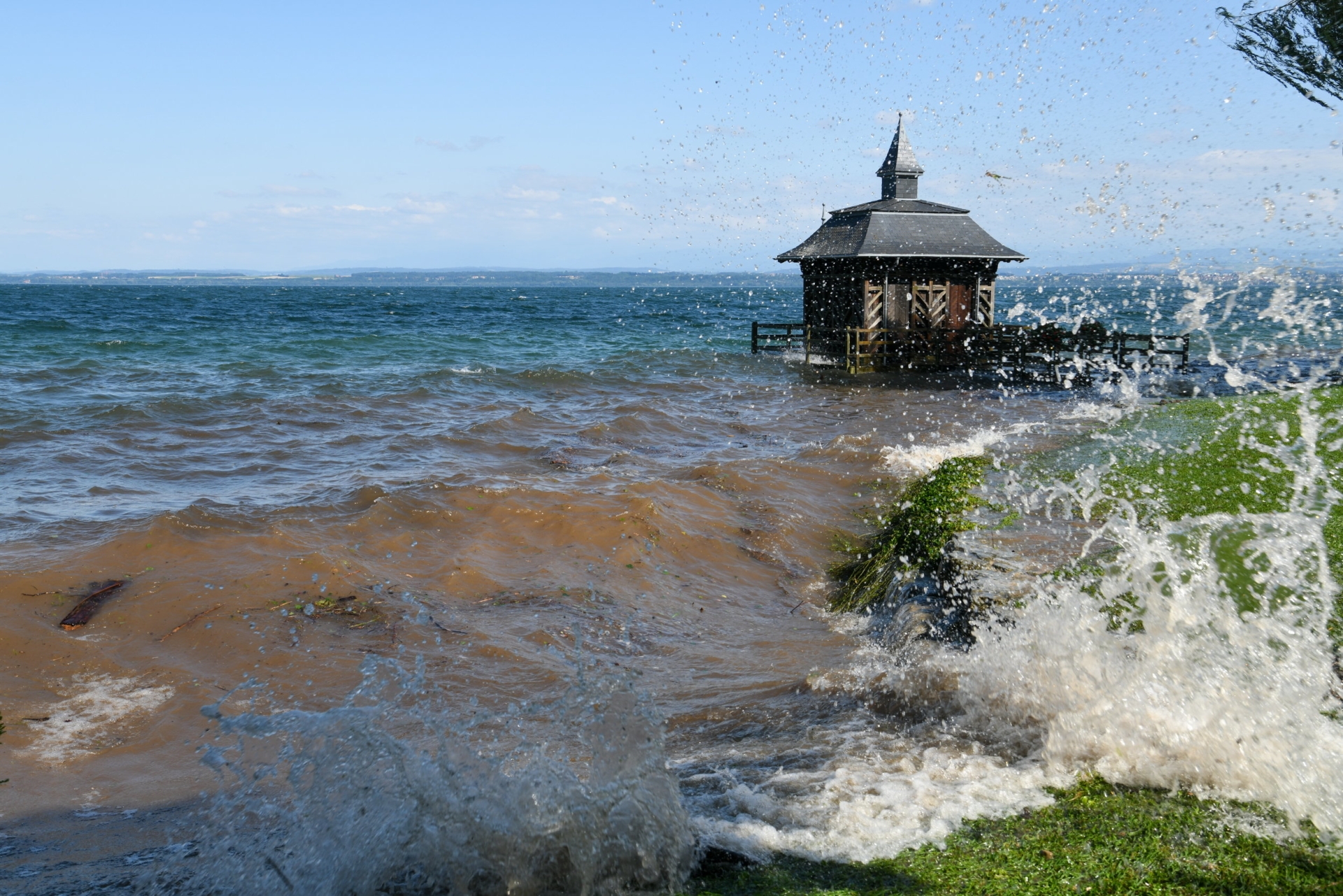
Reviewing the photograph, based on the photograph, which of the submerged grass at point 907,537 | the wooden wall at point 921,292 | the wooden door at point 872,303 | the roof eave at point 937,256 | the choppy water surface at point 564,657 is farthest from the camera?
the wooden door at point 872,303

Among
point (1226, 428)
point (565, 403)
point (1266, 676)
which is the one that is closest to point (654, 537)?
point (1266, 676)

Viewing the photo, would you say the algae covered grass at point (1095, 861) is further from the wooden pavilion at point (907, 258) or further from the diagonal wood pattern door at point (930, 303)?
the diagonal wood pattern door at point (930, 303)

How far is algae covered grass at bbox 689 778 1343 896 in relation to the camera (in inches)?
126

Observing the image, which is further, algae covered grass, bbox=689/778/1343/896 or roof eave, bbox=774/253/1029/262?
roof eave, bbox=774/253/1029/262

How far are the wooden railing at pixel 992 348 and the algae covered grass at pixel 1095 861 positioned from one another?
78.9 feet

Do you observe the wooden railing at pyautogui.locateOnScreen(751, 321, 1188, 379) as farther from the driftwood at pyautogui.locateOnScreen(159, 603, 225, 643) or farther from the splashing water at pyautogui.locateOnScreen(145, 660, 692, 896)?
the splashing water at pyautogui.locateOnScreen(145, 660, 692, 896)

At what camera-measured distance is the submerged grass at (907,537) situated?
810cm

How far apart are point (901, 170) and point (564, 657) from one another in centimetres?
2576

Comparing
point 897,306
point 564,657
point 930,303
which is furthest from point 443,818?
point 930,303

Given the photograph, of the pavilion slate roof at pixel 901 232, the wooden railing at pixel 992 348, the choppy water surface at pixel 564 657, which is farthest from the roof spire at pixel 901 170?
the choppy water surface at pixel 564 657

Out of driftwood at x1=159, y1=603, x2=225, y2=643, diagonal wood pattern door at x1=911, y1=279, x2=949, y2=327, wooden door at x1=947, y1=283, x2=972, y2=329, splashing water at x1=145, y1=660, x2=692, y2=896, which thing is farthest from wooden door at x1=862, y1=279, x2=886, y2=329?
splashing water at x1=145, y1=660, x2=692, y2=896

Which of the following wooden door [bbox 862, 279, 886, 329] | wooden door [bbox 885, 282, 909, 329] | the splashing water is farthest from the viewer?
wooden door [bbox 885, 282, 909, 329]

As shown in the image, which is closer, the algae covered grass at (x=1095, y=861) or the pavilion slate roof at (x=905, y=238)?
the algae covered grass at (x=1095, y=861)

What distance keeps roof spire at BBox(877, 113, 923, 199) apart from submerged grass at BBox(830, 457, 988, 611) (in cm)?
2040
